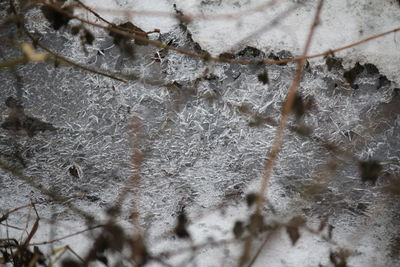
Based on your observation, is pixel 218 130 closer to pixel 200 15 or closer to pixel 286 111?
pixel 286 111

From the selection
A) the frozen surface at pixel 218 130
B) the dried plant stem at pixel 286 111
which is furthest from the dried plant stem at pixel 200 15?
the dried plant stem at pixel 286 111

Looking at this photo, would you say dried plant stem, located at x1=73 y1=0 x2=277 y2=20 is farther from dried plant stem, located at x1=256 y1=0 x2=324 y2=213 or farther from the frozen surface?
dried plant stem, located at x1=256 y1=0 x2=324 y2=213

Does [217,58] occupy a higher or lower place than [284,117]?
higher

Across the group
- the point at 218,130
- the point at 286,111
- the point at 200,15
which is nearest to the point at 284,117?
the point at 286,111

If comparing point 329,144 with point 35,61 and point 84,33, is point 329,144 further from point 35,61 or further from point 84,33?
point 35,61


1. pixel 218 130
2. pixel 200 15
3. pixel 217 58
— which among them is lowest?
pixel 218 130

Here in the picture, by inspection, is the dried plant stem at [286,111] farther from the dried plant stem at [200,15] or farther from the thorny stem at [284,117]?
the dried plant stem at [200,15]

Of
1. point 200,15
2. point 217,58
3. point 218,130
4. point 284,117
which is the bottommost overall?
point 218,130

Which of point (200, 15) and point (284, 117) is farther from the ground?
point (200, 15)

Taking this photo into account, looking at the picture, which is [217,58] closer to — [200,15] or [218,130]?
[200,15]
